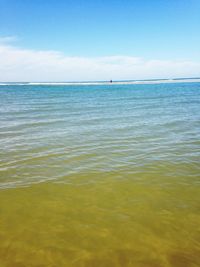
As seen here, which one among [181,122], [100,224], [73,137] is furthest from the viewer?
[181,122]

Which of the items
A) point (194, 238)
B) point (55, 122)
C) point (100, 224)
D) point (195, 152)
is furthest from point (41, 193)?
point (55, 122)

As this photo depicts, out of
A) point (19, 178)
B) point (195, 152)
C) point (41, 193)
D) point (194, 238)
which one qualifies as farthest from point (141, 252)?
point (195, 152)

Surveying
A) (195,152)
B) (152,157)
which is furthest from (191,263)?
(195,152)

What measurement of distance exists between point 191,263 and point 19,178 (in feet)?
17.8

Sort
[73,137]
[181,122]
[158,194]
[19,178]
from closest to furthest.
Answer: [158,194] < [19,178] < [73,137] < [181,122]

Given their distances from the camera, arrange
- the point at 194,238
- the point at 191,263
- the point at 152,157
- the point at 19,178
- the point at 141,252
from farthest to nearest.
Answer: the point at 152,157 < the point at 19,178 < the point at 194,238 < the point at 141,252 < the point at 191,263

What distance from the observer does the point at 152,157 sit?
884cm

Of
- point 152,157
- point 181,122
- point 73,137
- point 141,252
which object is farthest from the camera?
point 181,122

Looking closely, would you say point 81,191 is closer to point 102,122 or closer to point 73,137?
point 73,137

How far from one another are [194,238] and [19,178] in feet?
17.5

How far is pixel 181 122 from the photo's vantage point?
626 inches

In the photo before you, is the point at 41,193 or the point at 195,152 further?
the point at 195,152

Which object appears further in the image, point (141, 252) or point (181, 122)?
point (181, 122)

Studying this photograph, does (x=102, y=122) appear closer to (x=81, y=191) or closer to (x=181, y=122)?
(x=181, y=122)
